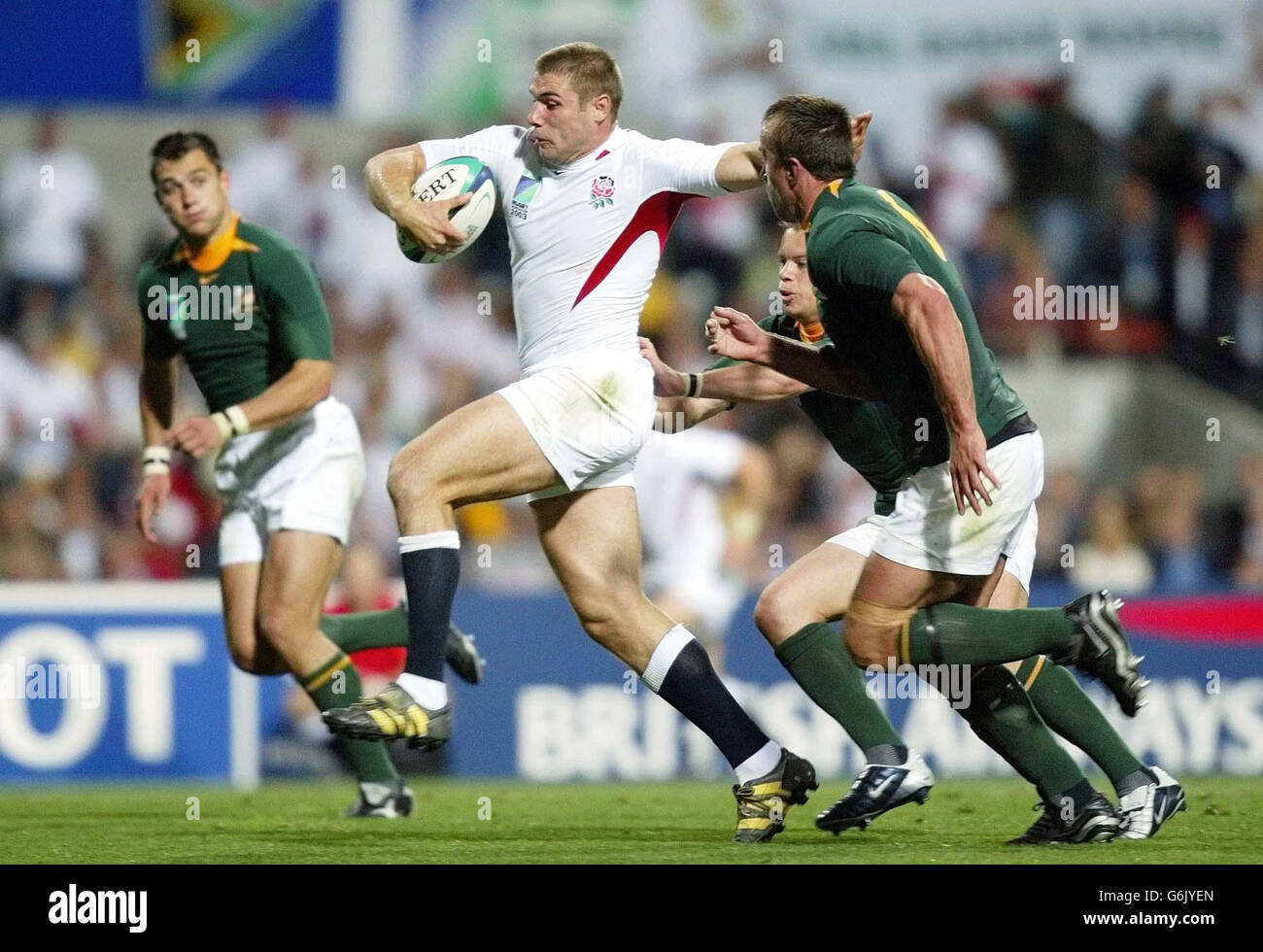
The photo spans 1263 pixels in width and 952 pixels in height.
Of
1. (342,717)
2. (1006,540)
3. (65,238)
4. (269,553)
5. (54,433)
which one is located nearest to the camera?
(342,717)

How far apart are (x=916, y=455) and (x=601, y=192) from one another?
1.36 meters

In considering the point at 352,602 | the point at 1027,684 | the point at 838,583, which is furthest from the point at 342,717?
the point at 352,602

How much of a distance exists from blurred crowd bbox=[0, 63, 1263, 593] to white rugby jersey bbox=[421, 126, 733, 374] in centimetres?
656

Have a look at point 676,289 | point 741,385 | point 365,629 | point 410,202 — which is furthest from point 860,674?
point 676,289

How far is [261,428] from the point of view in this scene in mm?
7762

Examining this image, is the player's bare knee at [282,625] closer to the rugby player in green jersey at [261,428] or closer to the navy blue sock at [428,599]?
the rugby player in green jersey at [261,428]

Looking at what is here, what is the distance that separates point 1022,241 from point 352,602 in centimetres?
628

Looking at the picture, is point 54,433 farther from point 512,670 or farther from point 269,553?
point 269,553

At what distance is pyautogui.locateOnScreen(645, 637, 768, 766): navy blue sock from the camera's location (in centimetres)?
650

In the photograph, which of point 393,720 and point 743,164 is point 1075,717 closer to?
point 743,164

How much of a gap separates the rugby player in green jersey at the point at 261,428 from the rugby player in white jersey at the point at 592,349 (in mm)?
1485

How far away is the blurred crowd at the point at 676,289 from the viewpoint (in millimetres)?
13336

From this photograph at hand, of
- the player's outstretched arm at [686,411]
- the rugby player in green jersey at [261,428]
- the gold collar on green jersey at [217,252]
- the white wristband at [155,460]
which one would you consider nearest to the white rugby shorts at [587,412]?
the player's outstretched arm at [686,411]

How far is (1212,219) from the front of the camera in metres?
14.4
